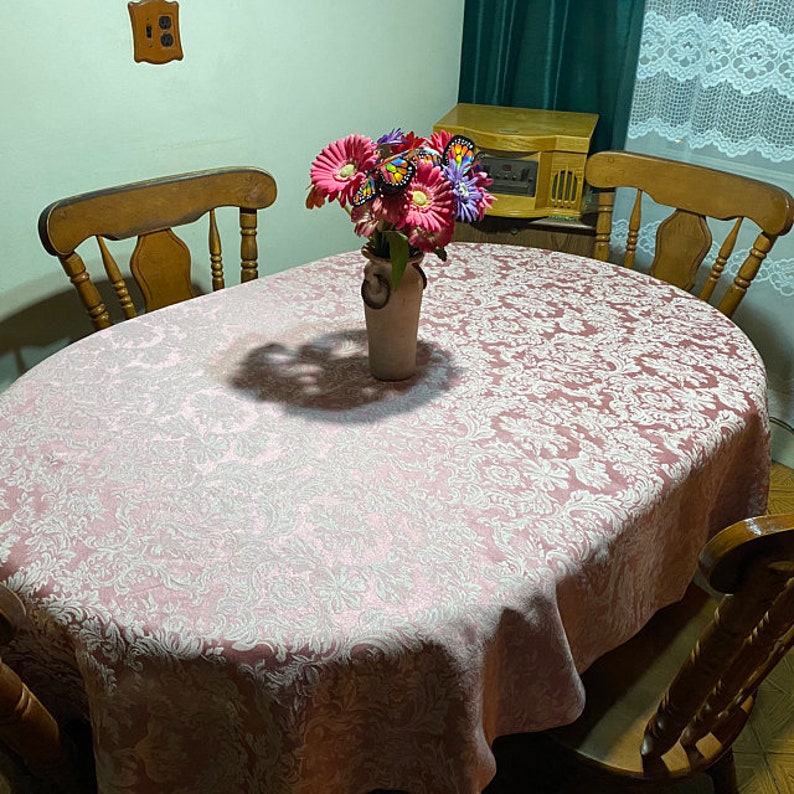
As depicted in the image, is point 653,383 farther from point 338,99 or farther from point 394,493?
point 338,99

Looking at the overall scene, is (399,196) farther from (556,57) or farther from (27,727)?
(556,57)

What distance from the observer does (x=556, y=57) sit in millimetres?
2404

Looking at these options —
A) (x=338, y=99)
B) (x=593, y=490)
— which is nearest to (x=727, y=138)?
(x=338, y=99)

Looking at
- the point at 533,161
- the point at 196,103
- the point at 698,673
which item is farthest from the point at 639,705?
the point at 196,103

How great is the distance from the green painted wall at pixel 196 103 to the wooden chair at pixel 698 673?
57.5 inches

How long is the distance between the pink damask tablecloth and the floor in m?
0.48

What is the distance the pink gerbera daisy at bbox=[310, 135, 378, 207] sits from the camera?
102 cm

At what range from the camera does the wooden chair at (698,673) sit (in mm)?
720

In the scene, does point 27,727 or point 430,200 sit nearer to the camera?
point 27,727

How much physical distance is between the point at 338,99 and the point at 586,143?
0.73m

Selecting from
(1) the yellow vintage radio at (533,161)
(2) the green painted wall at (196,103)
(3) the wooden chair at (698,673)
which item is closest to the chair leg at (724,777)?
(3) the wooden chair at (698,673)

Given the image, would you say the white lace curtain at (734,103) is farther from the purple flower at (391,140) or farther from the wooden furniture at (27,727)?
the wooden furniture at (27,727)

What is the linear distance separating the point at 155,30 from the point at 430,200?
3.55 feet

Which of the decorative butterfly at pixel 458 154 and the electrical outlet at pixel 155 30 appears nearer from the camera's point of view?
the decorative butterfly at pixel 458 154
